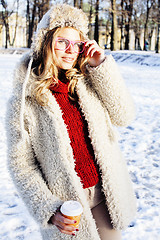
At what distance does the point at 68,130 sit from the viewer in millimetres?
1532

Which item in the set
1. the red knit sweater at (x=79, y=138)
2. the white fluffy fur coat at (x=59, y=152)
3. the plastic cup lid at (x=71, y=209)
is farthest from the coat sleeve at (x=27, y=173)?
the red knit sweater at (x=79, y=138)

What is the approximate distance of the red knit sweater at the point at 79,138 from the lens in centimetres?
154

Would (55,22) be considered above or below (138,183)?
above

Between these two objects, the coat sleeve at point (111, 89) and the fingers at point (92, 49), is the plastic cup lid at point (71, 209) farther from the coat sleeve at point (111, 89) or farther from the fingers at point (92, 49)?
the fingers at point (92, 49)

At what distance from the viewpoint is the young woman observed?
1.43m

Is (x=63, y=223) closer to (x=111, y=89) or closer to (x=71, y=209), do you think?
(x=71, y=209)

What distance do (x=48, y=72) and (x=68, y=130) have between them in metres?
0.34

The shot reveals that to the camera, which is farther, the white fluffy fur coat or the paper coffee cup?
the white fluffy fur coat

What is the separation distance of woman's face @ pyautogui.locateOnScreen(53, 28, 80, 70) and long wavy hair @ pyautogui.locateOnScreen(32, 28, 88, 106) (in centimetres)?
3

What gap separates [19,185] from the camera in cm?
142

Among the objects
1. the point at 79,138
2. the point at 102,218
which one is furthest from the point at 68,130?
the point at 102,218

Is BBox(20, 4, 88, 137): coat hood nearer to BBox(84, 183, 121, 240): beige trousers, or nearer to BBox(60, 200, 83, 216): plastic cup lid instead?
BBox(60, 200, 83, 216): plastic cup lid

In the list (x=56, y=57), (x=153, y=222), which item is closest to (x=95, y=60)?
(x=56, y=57)

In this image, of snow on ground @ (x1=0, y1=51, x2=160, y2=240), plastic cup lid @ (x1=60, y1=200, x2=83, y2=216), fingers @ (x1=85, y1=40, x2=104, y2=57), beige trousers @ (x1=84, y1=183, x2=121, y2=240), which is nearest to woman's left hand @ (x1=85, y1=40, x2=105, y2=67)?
fingers @ (x1=85, y1=40, x2=104, y2=57)
